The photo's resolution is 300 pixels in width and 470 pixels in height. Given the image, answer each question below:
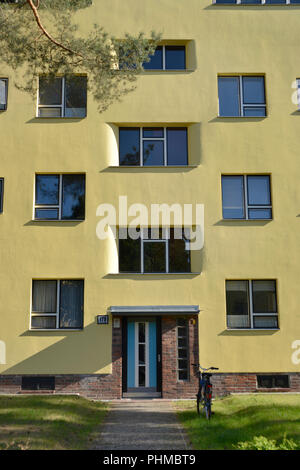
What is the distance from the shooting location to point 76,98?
52.5 ft

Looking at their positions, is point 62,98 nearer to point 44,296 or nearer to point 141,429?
point 44,296

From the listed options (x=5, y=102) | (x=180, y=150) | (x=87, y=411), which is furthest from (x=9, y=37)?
(x=87, y=411)

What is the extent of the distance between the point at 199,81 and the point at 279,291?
7.36 m

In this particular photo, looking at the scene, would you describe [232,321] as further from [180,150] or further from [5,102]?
[5,102]

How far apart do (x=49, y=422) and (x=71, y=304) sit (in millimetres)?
5749

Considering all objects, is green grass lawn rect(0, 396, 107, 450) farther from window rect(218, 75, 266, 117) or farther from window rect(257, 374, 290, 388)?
window rect(218, 75, 266, 117)

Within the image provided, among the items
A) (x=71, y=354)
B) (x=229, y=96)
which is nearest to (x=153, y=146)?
(x=229, y=96)

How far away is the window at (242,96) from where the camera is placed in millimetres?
16031

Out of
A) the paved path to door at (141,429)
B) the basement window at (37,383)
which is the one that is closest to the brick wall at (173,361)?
the paved path to door at (141,429)

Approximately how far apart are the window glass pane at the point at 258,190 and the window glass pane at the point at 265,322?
3.65 metres

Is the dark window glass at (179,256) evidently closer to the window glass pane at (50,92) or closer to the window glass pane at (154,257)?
the window glass pane at (154,257)

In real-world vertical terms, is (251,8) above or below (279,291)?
above

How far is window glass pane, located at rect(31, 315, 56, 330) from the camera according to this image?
47.9 ft
